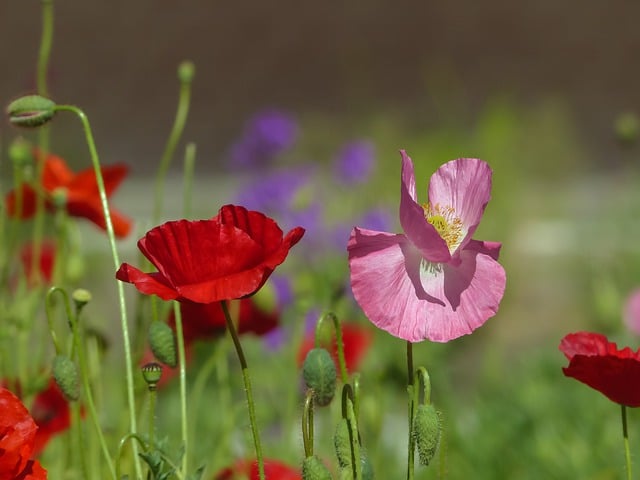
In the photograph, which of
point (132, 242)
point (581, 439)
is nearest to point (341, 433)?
point (581, 439)

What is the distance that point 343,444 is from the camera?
756 millimetres

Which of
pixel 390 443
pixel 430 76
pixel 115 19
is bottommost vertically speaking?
pixel 390 443

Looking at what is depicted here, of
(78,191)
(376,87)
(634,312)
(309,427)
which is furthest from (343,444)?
(376,87)

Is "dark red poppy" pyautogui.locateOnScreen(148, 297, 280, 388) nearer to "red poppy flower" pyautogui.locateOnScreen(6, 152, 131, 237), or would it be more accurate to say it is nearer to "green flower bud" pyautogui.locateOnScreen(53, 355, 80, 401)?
"red poppy flower" pyautogui.locateOnScreen(6, 152, 131, 237)

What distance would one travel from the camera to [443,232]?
2.58 feet

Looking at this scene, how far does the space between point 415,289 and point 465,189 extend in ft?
0.24

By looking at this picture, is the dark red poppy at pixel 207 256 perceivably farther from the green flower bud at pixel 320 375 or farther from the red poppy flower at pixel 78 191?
the red poppy flower at pixel 78 191

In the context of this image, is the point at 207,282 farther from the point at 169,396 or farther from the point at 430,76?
the point at 430,76

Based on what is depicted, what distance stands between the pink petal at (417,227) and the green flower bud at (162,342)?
0.18 metres

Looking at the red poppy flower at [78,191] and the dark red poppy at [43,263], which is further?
the dark red poppy at [43,263]

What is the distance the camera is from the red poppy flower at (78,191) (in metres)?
1.13

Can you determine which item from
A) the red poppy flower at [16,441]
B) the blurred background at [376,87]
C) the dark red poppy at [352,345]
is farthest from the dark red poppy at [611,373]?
the blurred background at [376,87]

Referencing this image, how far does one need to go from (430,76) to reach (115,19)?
43.3 inches

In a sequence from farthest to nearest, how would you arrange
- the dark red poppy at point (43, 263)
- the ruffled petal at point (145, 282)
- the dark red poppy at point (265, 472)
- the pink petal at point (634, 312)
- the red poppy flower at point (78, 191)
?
the pink petal at point (634, 312), the dark red poppy at point (43, 263), the red poppy flower at point (78, 191), the dark red poppy at point (265, 472), the ruffled petal at point (145, 282)
